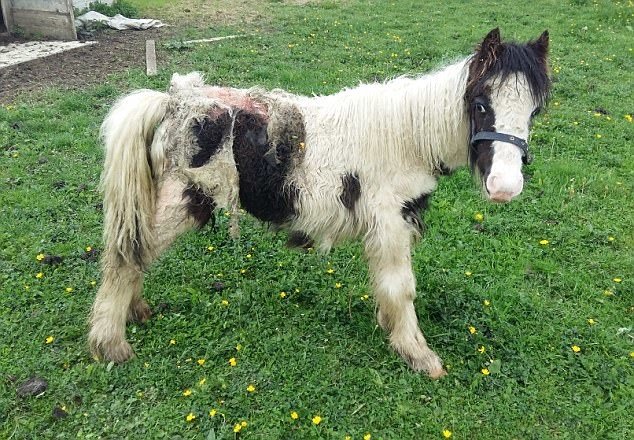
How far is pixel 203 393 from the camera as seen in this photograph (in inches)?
129

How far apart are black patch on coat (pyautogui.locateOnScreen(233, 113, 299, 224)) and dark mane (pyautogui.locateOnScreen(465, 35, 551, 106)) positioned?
1.14m

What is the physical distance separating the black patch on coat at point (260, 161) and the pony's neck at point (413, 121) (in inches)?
17.0

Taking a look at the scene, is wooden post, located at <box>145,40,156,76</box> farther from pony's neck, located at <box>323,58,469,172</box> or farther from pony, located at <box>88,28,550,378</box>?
pony's neck, located at <box>323,58,469,172</box>

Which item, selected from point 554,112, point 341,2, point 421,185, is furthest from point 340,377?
point 341,2

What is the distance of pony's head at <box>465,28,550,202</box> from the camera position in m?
2.69

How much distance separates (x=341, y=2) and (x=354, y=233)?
1169cm

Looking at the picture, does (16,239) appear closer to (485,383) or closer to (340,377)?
(340,377)

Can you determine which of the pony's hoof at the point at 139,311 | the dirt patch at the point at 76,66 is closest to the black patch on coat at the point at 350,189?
the pony's hoof at the point at 139,311

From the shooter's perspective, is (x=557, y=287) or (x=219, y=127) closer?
(x=219, y=127)

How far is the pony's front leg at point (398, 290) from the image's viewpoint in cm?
331

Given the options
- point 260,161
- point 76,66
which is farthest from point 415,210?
point 76,66

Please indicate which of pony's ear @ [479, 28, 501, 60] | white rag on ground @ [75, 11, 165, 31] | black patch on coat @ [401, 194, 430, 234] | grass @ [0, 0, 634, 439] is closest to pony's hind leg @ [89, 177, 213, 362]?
grass @ [0, 0, 634, 439]

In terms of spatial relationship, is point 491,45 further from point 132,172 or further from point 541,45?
point 132,172

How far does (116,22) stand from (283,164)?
31.3ft
